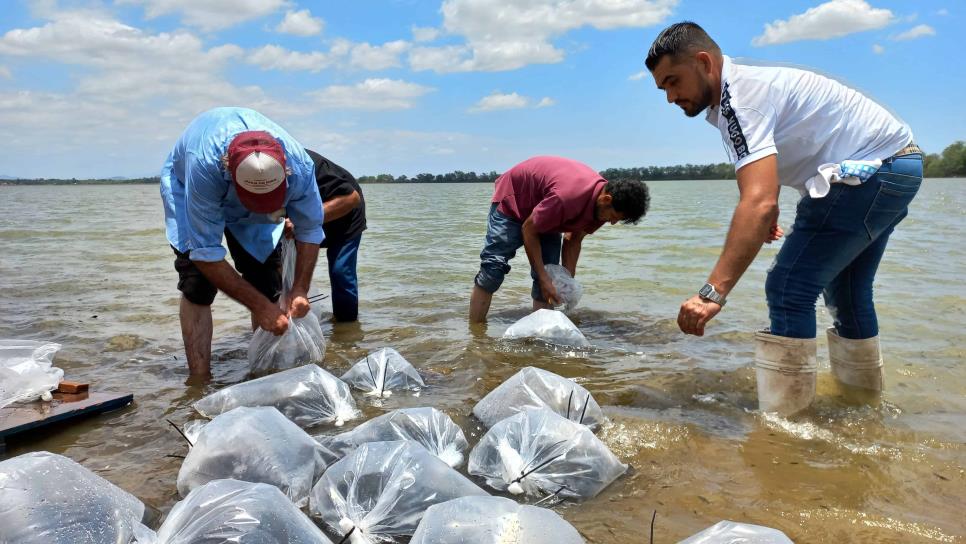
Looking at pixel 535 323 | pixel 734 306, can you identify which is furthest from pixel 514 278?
pixel 535 323

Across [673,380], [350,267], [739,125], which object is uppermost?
[739,125]

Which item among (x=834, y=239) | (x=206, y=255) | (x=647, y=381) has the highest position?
(x=834, y=239)

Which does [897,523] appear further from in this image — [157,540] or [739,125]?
[157,540]

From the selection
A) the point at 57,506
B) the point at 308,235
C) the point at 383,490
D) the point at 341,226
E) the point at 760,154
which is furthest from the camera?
the point at 341,226

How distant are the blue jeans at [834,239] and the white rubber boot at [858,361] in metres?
0.32

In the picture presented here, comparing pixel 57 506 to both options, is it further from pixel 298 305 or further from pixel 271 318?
pixel 298 305

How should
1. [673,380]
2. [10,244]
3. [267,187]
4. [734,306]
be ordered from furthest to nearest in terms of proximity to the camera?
[10,244], [734,306], [673,380], [267,187]

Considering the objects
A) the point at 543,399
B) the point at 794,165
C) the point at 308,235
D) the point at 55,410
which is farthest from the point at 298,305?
the point at 794,165

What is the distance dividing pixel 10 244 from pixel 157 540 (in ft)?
39.6

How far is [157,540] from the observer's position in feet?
5.07

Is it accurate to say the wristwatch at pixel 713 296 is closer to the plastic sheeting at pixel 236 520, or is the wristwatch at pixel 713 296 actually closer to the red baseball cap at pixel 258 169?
the plastic sheeting at pixel 236 520

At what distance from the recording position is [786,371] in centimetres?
269

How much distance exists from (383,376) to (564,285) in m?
2.07

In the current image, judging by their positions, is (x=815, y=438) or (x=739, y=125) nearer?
(x=739, y=125)
